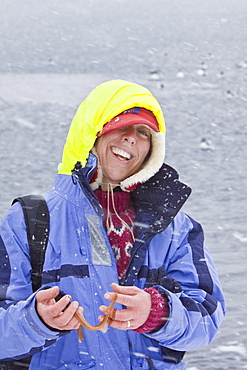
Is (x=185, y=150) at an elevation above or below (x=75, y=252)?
below

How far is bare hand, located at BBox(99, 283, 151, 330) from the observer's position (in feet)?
6.40

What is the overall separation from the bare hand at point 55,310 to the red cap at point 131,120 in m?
0.72

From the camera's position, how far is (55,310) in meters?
1.92

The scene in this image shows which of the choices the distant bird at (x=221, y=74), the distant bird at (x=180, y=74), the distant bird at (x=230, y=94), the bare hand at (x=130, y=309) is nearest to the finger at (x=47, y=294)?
the bare hand at (x=130, y=309)

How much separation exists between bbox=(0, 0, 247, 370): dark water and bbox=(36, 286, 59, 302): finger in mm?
2427

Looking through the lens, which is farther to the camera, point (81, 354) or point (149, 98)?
point (149, 98)

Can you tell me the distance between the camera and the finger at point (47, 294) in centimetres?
193

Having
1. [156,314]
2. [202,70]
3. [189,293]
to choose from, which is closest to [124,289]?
[156,314]

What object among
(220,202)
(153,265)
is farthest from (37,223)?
(220,202)

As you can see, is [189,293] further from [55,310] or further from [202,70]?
[202,70]

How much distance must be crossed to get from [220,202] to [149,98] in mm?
5490

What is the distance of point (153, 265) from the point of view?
7.57 ft

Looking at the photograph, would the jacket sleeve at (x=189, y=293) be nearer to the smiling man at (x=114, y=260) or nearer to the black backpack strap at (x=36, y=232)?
the smiling man at (x=114, y=260)

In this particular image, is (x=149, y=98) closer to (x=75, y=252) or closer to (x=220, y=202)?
(x=75, y=252)
